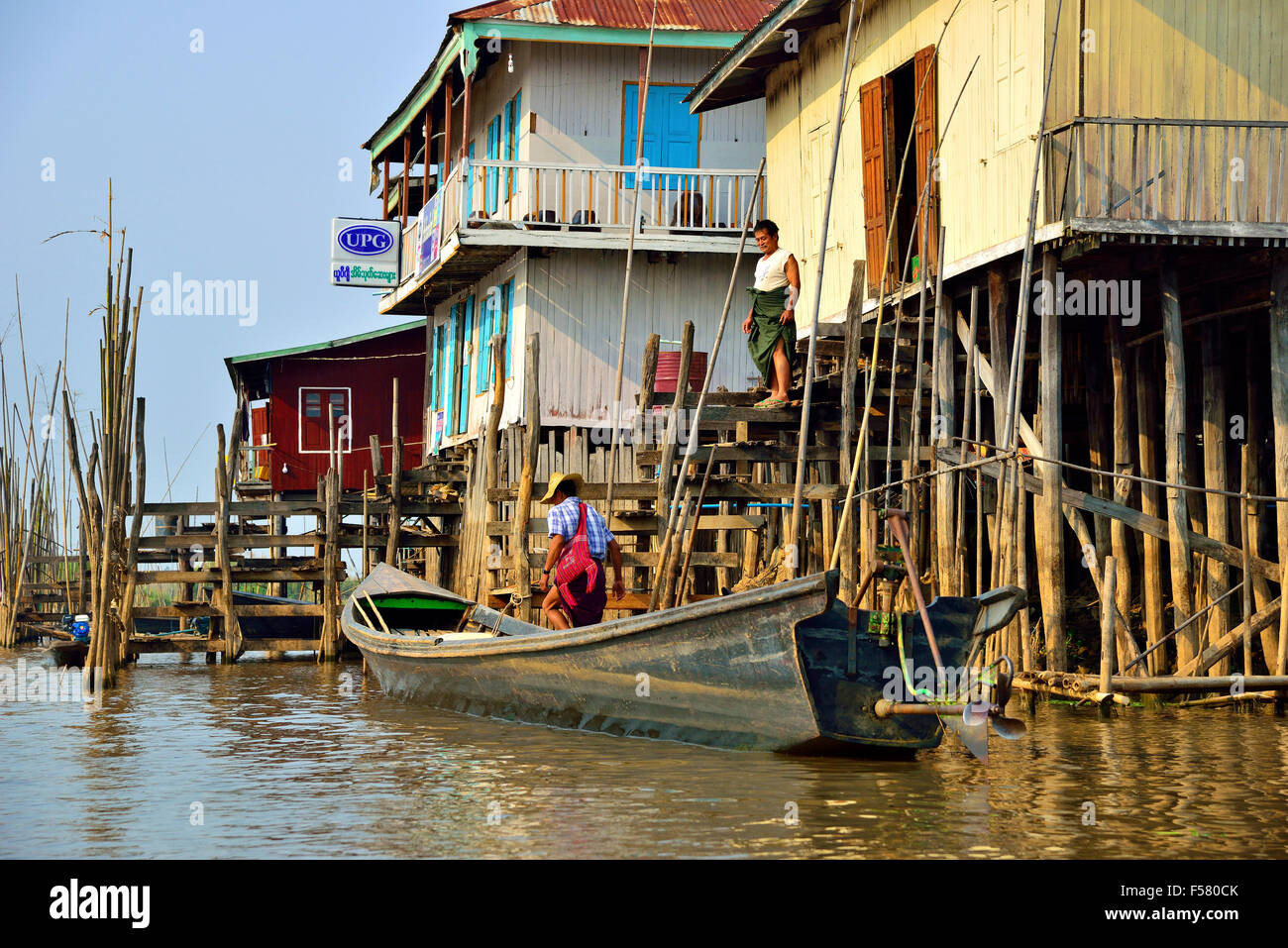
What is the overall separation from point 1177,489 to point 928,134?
14.7ft

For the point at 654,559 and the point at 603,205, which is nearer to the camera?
→ the point at 654,559

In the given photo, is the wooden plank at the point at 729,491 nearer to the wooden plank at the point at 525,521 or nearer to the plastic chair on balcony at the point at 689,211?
the wooden plank at the point at 525,521

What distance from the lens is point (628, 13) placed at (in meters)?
21.2

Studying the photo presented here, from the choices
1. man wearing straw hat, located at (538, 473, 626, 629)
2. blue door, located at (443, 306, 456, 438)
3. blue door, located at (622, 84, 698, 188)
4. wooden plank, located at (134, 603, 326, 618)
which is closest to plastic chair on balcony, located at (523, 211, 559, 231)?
blue door, located at (622, 84, 698, 188)

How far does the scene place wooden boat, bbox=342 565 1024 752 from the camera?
968 cm

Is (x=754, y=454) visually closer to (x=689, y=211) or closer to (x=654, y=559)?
(x=654, y=559)

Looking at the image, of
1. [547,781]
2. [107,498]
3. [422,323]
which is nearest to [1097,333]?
[547,781]

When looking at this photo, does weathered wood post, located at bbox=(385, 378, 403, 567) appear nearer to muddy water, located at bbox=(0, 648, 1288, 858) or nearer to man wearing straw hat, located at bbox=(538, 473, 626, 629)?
muddy water, located at bbox=(0, 648, 1288, 858)

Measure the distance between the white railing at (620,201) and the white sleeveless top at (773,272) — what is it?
5801mm

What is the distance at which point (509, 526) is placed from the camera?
16172 mm

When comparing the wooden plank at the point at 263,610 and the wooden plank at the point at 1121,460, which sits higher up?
the wooden plank at the point at 1121,460

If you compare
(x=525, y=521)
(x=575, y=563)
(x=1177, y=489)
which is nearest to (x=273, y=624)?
(x=525, y=521)

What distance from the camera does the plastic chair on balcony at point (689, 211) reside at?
21.1 m

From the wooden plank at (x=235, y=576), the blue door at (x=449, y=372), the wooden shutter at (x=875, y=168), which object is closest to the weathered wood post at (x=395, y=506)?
the wooden plank at (x=235, y=576)
